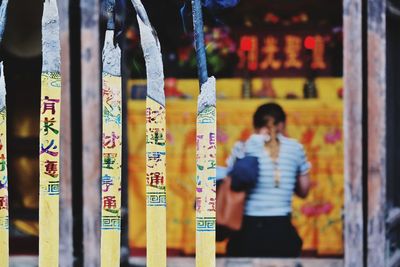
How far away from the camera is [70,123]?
5.98 meters

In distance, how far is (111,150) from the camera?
3.91 meters

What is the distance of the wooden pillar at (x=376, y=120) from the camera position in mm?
5918

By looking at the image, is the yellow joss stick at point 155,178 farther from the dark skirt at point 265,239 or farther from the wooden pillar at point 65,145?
the dark skirt at point 265,239

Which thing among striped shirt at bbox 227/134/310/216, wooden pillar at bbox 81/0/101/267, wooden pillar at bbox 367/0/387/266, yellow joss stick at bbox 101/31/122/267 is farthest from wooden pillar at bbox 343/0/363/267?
yellow joss stick at bbox 101/31/122/267

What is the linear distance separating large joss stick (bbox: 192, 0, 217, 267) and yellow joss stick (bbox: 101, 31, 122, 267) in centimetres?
43

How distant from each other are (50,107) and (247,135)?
3107mm

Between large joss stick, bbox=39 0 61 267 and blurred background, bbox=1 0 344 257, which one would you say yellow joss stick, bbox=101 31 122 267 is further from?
blurred background, bbox=1 0 344 257

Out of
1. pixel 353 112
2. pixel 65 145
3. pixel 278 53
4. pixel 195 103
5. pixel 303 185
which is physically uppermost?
pixel 278 53

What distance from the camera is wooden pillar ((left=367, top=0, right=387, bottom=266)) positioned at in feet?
19.4

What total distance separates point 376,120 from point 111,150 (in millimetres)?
2772

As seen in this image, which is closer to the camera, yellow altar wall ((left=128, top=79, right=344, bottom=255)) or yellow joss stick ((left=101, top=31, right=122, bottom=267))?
yellow joss stick ((left=101, top=31, right=122, bottom=267))

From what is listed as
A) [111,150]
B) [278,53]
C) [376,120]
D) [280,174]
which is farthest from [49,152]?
[278,53]

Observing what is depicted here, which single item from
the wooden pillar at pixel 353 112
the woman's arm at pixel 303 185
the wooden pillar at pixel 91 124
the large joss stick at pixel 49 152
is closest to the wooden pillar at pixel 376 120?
the wooden pillar at pixel 353 112

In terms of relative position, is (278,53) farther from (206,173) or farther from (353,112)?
A: (206,173)
